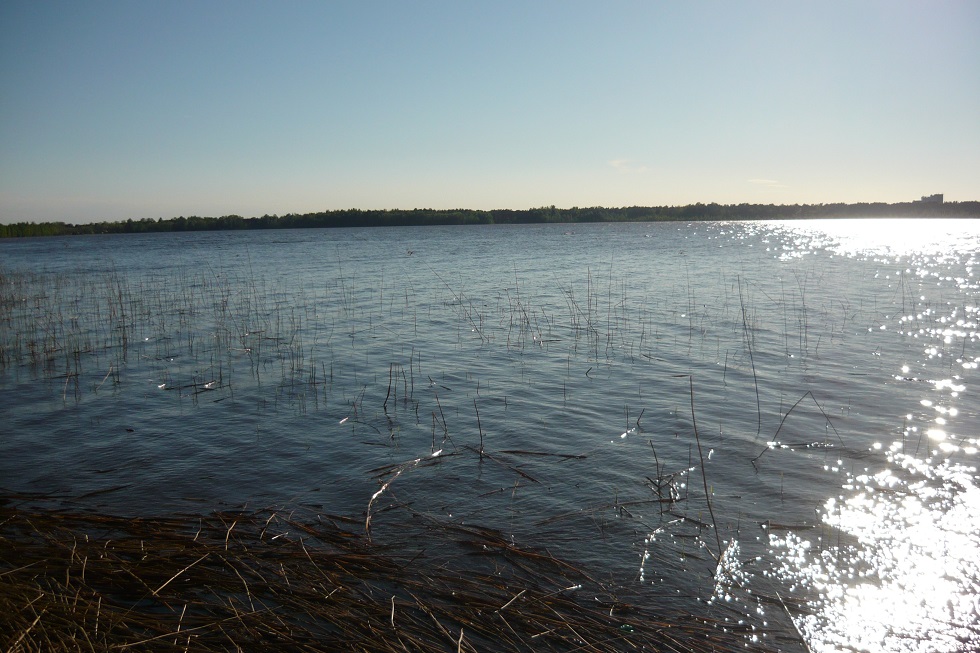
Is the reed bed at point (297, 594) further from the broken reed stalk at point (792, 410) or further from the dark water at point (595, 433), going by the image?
the broken reed stalk at point (792, 410)

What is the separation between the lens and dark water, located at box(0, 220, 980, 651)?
5477 mm

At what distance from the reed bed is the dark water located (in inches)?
18.5

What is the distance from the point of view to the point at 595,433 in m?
8.88

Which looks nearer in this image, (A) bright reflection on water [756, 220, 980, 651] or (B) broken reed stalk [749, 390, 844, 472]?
(A) bright reflection on water [756, 220, 980, 651]

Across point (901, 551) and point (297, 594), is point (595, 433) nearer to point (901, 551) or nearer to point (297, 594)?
point (901, 551)

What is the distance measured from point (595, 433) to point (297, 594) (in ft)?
16.9

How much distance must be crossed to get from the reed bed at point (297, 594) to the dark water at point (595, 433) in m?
0.47

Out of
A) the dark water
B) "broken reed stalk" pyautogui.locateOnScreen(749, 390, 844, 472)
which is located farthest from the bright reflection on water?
"broken reed stalk" pyautogui.locateOnScreen(749, 390, 844, 472)

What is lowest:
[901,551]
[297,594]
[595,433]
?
[901,551]

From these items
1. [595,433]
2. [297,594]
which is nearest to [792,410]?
[595,433]

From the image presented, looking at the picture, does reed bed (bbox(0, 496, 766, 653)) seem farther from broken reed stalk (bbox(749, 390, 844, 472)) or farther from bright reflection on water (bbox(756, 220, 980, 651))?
broken reed stalk (bbox(749, 390, 844, 472))

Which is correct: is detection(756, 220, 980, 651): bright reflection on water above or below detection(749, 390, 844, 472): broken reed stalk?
below

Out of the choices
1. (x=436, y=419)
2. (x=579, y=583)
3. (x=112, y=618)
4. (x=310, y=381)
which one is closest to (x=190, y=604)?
(x=112, y=618)

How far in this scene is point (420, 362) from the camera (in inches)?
529
